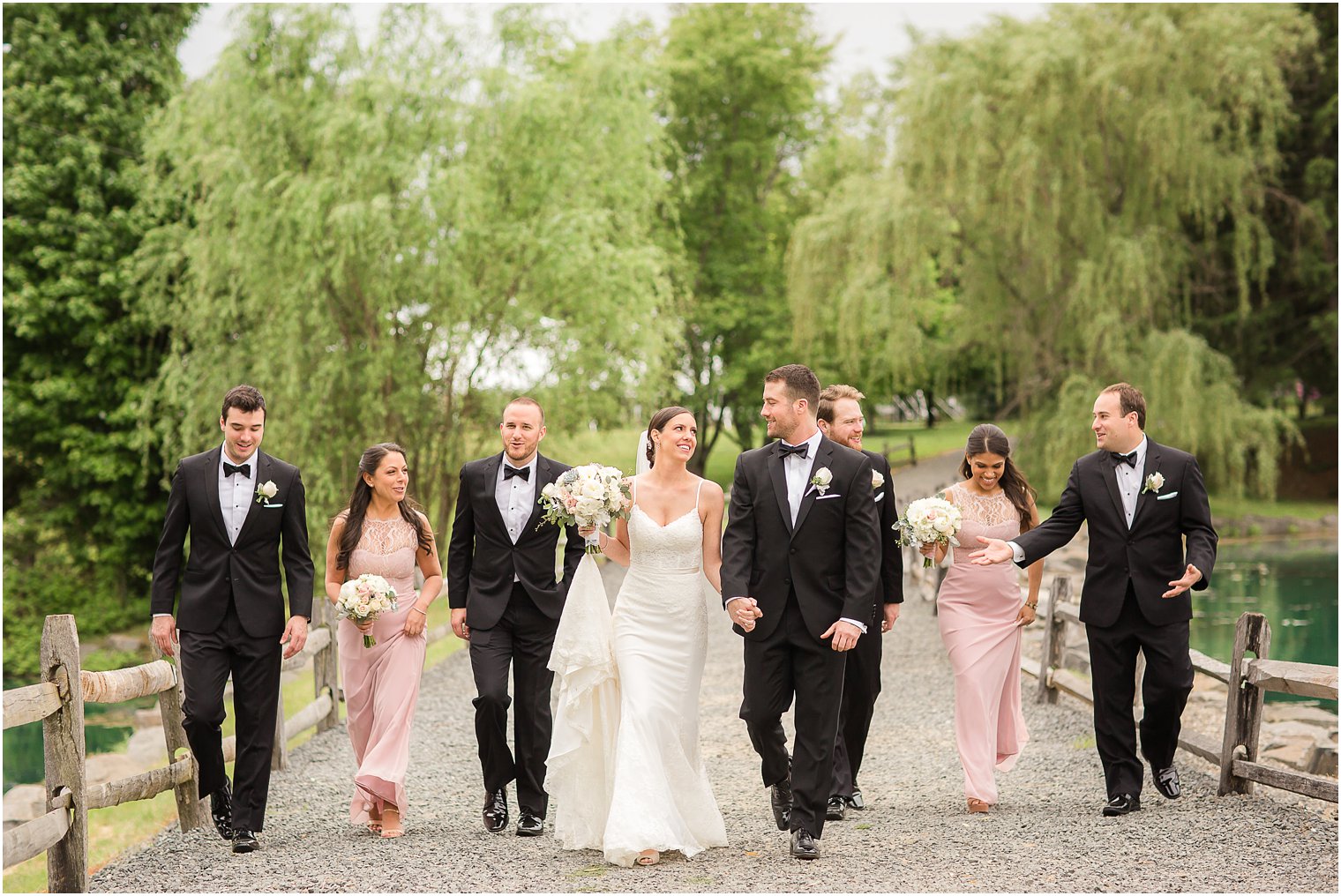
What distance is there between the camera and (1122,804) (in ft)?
20.0

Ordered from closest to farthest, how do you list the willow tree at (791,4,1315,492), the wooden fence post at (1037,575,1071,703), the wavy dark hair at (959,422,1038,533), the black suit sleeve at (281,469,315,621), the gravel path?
the gravel path, the black suit sleeve at (281,469,315,621), the wavy dark hair at (959,422,1038,533), the wooden fence post at (1037,575,1071,703), the willow tree at (791,4,1315,492)

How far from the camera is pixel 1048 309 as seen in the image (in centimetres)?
2542

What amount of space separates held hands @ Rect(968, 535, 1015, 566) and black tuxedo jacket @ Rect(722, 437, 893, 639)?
91 centimetres

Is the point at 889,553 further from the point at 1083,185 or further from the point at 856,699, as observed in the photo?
the point at 1083,185

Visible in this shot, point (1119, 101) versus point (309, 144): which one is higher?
point (1119, 101)

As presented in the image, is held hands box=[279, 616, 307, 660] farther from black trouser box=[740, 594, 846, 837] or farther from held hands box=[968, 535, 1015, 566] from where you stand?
held hands box=[968, 535, 1015, 566]

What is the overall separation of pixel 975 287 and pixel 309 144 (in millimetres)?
13856

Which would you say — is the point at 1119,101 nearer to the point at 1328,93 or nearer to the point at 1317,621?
the point at 1328,93

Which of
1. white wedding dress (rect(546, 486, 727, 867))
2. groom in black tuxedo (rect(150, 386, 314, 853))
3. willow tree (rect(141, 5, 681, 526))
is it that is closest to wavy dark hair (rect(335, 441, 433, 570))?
groom in black tuxedo (rect(150, 386, 314, 853))

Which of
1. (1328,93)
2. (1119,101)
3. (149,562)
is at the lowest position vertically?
(149,562)

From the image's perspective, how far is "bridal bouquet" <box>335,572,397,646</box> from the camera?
19.2 ft

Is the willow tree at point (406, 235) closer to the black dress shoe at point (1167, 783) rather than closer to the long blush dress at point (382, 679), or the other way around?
the long blush dress at point (382, 679)

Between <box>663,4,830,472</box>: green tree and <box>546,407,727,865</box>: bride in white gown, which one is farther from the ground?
<box>663,4,830,472</box>: green tree

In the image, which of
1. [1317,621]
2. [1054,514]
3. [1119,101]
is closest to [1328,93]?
[1119,101]
